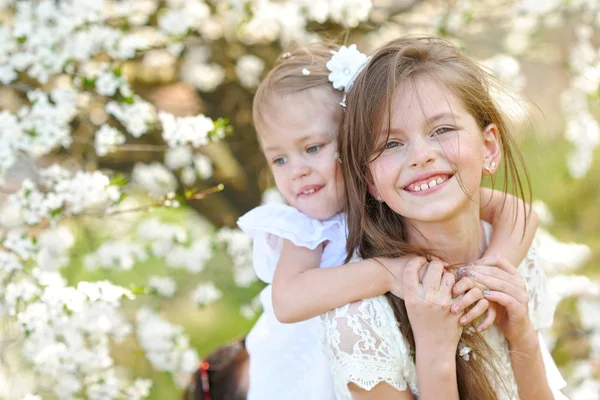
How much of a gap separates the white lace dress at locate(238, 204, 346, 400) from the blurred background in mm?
242

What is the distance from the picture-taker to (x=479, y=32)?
133 inches

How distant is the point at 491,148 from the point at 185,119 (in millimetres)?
947

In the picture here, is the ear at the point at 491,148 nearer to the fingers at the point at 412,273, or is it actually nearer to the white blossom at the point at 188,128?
the fingers at the point at 412,273

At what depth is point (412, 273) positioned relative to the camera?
1525 mm

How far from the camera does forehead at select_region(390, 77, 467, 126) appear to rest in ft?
4.92

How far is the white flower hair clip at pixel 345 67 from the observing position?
166cm

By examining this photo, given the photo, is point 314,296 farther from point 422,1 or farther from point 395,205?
point 422,1

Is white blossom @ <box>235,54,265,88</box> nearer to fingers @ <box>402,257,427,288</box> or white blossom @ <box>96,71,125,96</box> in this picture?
white blossom @ <box>96,71,125,96</box>

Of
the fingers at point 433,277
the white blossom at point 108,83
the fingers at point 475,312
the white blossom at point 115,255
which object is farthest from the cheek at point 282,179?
the white blossom at point 115,255

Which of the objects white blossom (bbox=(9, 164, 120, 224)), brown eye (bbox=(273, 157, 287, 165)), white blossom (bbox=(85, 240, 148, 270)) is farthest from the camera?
white blossom (bbox=(85, 240, 148, 270))

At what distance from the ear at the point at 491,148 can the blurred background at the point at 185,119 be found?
0.43 ft

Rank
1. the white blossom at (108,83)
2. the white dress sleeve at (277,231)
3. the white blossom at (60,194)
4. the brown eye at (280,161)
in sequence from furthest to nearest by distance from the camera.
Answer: the white blossom at (108,83), the white blossom at (60,194), the brown eye at (280,161), the white dress sleeve at (277,231)

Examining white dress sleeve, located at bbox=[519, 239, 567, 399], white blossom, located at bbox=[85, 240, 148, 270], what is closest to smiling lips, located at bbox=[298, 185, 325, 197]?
white dress sleeve, located at bbox=[519, 239, 567, 399]

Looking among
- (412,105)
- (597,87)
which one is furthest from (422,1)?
(412,105)
